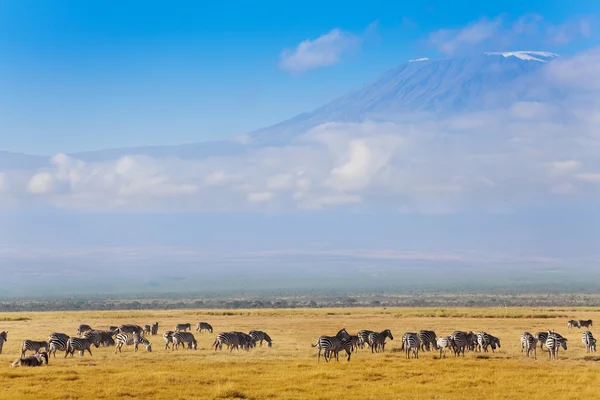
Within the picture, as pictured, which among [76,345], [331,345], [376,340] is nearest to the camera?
[331,345]

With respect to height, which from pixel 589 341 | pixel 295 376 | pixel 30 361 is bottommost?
pixel 295 376

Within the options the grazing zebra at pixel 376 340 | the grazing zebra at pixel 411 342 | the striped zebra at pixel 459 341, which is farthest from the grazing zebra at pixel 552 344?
the grazing zebra at pixel 376 340

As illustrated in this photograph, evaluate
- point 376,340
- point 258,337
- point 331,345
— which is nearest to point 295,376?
point 331,345

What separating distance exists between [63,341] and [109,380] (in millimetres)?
8471

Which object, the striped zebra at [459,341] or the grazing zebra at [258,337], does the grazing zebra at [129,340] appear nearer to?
the grazing zebra at [258,337]

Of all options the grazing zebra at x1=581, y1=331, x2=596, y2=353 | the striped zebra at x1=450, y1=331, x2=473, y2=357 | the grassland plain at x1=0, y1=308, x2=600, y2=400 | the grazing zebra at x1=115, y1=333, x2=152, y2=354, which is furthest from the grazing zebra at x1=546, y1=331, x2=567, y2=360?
the grazing zebra at x1=115, y1=333, x2=152, y2=354

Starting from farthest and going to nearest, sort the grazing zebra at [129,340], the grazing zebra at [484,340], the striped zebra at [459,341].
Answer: the grazing zebra at [129,340] → the grazing zebra at [484,340] → the striped zebra at [459,341]

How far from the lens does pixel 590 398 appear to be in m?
23.5

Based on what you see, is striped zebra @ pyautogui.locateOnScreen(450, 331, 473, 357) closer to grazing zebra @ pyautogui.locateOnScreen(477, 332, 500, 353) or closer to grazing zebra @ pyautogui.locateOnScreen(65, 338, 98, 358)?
grazing zebra @ pyautogui.locateOnScreen(477, 332, 500, 353)

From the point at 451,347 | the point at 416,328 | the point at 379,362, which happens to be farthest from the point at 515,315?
the point at 379,362

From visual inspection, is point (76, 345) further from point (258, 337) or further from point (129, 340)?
point (258, 337)

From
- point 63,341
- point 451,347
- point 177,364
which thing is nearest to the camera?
point 177,364

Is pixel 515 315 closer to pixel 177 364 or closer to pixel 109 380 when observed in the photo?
pixel 177 364

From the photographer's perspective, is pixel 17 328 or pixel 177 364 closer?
pixel 177 364
